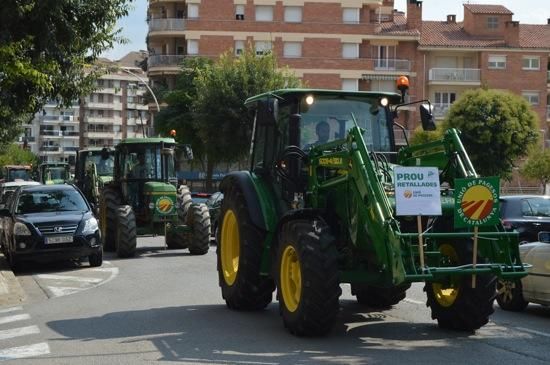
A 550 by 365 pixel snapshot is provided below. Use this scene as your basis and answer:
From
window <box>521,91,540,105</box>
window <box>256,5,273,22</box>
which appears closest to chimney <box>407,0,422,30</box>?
window <box>521,91,540,105</box>

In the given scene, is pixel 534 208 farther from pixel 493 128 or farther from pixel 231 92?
pixel 493 128

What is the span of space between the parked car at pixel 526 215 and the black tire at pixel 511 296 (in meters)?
3.88

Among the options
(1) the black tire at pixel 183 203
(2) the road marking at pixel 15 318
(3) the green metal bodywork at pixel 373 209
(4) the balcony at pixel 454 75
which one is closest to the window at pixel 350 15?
(4) the balcony at pixel 454 75

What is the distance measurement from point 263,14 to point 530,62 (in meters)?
19.5

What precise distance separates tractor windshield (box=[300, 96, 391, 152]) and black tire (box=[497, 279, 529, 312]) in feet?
8.06

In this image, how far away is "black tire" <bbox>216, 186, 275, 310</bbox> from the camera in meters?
10.9

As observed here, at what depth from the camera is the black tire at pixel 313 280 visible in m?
8.86

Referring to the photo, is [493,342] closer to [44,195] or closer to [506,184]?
[44,195]

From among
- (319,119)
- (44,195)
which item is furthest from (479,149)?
(319,119)

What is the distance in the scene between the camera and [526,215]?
1606cm

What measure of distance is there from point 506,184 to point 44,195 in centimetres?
5115

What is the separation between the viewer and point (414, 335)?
9633mm

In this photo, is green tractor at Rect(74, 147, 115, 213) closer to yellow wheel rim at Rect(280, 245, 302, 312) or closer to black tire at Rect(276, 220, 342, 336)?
yellow wheel rim at Rect(280, 245, 302, 312)

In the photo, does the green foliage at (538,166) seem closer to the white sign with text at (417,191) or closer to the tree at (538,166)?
the tree at (538,166)
